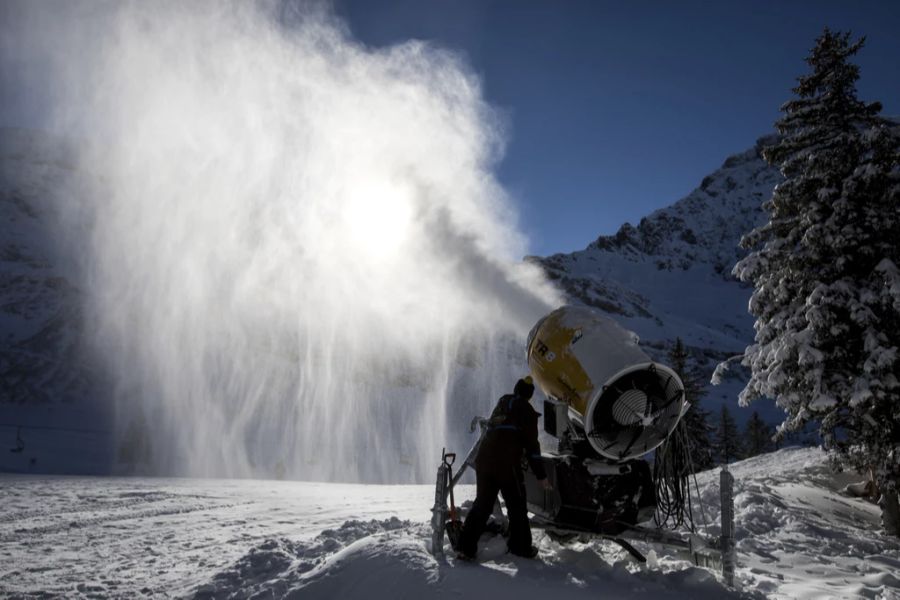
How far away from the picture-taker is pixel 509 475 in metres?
5.59

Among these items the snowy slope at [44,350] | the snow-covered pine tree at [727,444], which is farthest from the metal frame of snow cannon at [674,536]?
the snowy slope at [44,350]

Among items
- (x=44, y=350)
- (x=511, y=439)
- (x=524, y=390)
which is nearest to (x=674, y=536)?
(x=511, y=439)

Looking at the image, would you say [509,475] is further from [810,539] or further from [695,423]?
[695,423]

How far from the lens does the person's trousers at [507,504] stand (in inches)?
217

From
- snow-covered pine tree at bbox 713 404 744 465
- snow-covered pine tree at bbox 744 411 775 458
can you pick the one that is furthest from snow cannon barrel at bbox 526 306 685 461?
snow-covered pine tree at bbox 744 411 775 458

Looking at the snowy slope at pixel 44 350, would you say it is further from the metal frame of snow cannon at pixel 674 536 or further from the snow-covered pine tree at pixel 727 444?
the snow-covered pine tree at pixel 727 444

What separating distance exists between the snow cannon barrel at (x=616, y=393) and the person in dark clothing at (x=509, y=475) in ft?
2.09

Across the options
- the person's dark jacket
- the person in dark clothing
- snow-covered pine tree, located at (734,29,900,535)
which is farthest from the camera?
snow-covered pine tree, located at (734,29,900,535)

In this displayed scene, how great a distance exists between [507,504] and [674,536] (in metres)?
1.82

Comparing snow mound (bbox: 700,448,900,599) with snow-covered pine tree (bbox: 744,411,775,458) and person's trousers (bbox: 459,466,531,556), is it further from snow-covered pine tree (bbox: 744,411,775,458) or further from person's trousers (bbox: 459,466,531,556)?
snow-covered pine tree (bbox: 744,411,775,458)

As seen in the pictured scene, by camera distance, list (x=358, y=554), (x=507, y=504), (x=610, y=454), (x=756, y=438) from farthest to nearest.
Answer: (x=756, y=438) < (x=610, y=454) < (x=507, y=504) < (x=358, y=554)

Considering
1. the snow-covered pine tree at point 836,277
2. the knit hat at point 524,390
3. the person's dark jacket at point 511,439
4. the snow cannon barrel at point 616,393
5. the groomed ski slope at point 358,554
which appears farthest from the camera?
the snow-covered pine tree at point 836,277

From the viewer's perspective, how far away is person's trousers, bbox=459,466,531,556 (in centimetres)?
550

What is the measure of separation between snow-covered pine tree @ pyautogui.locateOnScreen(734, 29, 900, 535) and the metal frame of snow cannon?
5732mm
